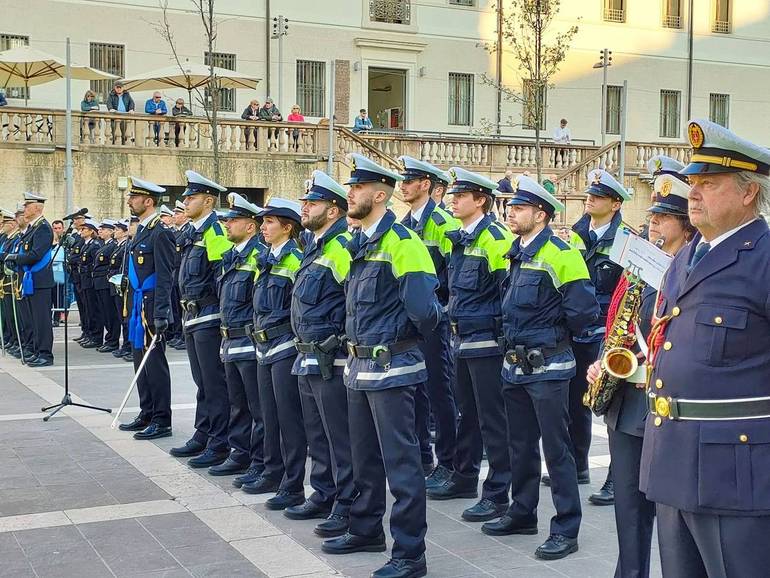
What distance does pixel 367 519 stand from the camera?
625cm

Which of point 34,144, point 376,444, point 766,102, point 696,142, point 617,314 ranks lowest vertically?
point 376,444

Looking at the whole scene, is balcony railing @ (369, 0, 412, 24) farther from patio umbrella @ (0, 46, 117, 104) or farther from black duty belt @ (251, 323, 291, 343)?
black duty belt @ (251, 323, 291, 343)

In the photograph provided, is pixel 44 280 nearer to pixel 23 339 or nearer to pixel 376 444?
pixel 23 339

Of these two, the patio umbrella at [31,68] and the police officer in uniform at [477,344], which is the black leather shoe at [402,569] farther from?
the patio umbrella at [31,68]

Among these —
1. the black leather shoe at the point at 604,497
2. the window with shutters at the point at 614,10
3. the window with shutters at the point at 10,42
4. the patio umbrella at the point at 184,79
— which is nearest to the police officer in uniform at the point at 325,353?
the black leather shoe at the point at 604,497

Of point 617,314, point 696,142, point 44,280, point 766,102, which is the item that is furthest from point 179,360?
point 766,102

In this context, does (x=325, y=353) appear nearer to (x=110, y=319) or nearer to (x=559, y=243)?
(x=559, y=243)

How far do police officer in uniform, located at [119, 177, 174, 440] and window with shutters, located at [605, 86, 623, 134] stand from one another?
31.7m

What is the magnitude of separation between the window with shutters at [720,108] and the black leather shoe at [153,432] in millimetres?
36021

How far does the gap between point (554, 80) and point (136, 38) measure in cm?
1514

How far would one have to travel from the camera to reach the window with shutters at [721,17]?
137ft

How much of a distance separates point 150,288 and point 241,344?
6.76ft

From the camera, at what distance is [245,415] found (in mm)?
8289

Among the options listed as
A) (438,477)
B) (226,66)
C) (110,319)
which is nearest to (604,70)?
(226,66)
